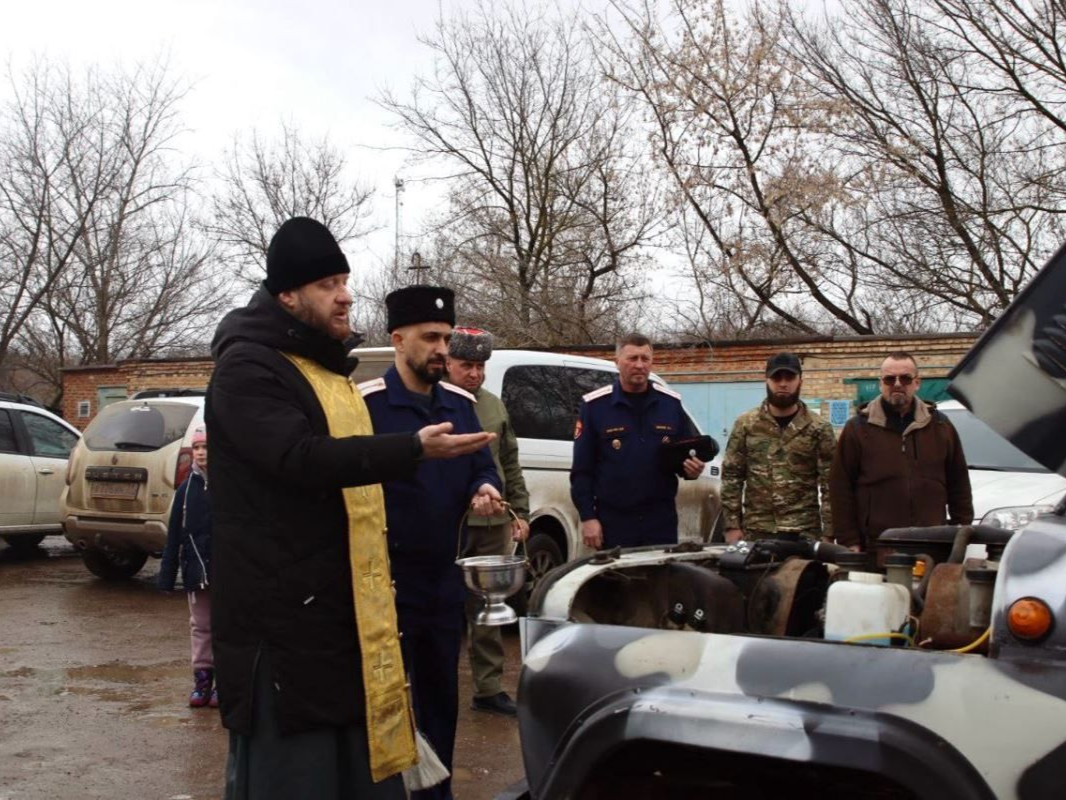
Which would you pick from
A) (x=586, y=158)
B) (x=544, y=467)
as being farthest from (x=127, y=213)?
(x=544, y=467)

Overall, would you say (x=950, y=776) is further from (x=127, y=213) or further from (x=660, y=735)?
(x=127, y=213)

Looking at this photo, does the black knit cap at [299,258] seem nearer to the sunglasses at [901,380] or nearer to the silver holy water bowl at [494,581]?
the silver holy water bowl at [494,581]

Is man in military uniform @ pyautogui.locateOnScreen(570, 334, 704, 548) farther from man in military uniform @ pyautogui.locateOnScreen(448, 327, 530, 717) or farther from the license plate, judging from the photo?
the license plate

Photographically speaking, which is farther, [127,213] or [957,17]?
[127,213]

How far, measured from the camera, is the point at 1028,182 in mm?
18547

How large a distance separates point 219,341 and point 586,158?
22165 millimetres

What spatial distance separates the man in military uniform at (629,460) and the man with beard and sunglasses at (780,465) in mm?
439

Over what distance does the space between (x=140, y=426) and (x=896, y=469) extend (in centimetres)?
673

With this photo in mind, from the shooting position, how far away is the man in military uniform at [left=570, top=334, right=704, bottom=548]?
5582mm

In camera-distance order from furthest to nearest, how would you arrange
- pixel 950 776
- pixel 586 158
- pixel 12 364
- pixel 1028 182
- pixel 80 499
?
pixel 12 364 < pixel 586 158 < pixel 1028 182 < pixel 80 499 < pixel 950 776

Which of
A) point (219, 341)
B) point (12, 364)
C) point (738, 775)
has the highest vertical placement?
point (12, 364)

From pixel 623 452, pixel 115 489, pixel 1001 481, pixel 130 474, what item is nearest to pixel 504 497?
pixel 623 452

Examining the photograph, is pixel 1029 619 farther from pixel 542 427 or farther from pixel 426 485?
pixel 542 427

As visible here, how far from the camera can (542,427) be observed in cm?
790
